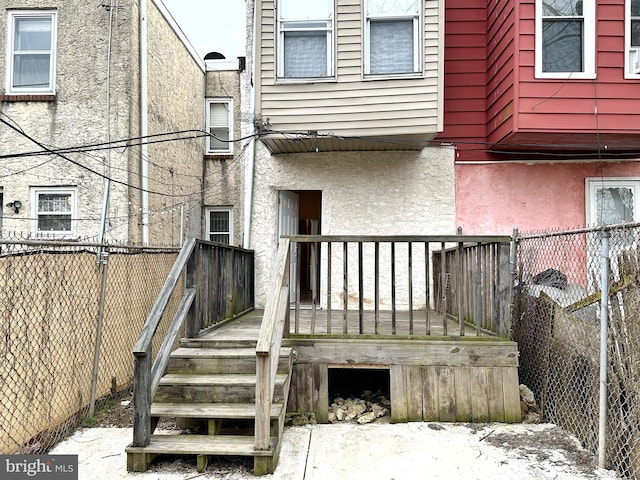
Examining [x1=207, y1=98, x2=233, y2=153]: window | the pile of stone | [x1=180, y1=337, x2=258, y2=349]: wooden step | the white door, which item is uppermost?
[x1=207, y1=98, x2=233, y2=153]: window

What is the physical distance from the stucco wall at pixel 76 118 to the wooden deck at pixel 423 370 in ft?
16.4

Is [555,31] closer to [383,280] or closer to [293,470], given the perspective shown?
[383,280]

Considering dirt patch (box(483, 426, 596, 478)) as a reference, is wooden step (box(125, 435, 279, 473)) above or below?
above

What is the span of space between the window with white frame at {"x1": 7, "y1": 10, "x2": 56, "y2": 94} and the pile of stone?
7.20 m

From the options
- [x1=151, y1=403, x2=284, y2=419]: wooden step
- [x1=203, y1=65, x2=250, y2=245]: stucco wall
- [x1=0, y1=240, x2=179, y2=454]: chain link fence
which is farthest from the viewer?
[x1=203, y1=65, x2=250, y2=245]: stucco wall

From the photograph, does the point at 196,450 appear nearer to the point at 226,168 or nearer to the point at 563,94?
the point at 563,94

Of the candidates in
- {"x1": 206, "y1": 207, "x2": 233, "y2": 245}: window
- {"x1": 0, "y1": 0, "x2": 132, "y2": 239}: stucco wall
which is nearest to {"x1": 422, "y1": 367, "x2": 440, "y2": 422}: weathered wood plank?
{"x1": 0, "y1": 0, "x2": 132, "y2": 239}: stucco wall

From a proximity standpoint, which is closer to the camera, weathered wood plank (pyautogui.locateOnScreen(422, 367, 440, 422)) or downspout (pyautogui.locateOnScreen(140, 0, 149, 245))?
weathered wood plank (pyautogui.locateOnScreen(422, 367, 440, 422))

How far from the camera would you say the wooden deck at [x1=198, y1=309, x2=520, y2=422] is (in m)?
4.21

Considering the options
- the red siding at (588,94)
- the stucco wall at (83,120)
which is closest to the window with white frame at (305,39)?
the red siding at (588,94)

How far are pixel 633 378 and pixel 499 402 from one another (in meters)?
1.30

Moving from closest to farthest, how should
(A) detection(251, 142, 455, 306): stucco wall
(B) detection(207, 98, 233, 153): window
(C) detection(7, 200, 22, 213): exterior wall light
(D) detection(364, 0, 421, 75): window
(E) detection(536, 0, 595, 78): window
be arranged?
(E) detection(536, 0, 595, 78): window → (D) detection(364, 0, 421, 75): window → (A) detection(251, 142, 455, 306): stucco wall → (C) detection(7, 200, 22, 213): exterior wall light → (B) detection(207, 98, 233, 153): window

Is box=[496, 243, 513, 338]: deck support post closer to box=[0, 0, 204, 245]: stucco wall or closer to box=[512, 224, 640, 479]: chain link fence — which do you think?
box=[512, 224, 640, 479]: chain link fence

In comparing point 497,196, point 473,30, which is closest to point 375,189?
point 497,196
